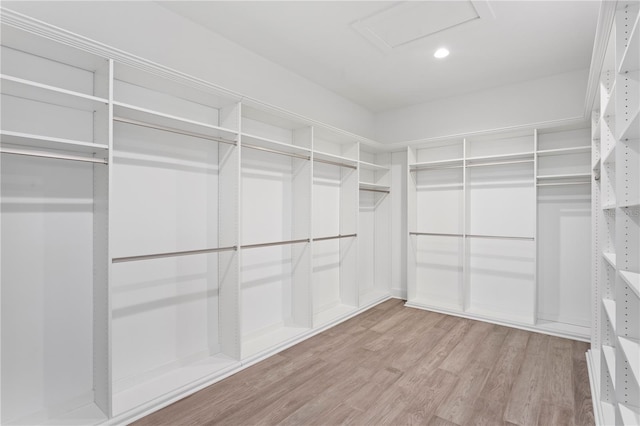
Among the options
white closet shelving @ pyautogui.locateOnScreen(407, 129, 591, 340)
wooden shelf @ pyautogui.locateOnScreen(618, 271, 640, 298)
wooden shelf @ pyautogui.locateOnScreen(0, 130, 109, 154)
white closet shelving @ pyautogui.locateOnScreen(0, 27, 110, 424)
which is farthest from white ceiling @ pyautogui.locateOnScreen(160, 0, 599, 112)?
wooden shelf @ pyautogui.locateOnScreen(618, 271, 640, 298)

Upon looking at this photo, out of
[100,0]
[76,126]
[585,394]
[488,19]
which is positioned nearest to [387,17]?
[488,19]

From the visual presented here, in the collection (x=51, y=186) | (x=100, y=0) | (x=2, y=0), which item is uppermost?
(x=100, y=0)

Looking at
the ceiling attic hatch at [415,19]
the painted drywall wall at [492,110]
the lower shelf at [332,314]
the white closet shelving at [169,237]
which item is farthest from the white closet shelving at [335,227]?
the white closet shelving at [169,237]

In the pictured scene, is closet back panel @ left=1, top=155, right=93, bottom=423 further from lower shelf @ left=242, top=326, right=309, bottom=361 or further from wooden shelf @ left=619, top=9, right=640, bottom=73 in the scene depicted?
wooden shelf @ left=619, top=9, right=640, bottom=73

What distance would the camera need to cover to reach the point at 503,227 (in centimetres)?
410

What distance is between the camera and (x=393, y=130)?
5109mm

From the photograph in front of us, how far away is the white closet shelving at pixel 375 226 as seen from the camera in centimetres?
500

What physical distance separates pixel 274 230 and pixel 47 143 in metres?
2.08

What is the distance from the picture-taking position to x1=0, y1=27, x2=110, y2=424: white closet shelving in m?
1.91

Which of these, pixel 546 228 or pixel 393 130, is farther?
pixel 393 130

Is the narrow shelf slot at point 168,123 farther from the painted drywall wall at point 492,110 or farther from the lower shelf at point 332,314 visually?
the painted drywall wall at point 492,110

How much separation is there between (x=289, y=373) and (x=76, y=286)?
170cm

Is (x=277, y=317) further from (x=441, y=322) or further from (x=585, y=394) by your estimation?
(x=585, y=394)

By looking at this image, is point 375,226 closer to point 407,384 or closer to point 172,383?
point 407,384
